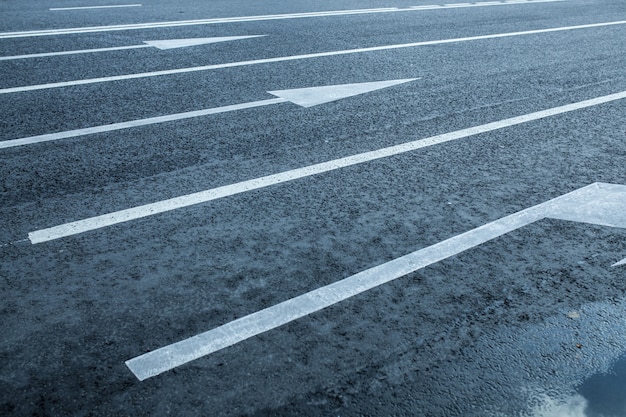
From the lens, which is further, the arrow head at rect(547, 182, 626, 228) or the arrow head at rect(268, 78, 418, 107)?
the arrow head at rect(268, 78, 418, 107)

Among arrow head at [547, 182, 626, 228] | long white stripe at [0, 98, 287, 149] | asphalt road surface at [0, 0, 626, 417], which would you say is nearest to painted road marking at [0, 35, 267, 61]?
asphalt road surface at [0, 0, 626, 417]

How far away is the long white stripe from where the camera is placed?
5602 mm

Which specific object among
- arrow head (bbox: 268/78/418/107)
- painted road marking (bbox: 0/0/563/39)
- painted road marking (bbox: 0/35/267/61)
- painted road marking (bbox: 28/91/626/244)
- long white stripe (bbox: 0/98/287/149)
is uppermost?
painted road marking (bbox: 28/91/626/244)

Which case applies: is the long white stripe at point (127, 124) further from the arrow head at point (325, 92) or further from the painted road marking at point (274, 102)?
the arrow head at point (325, 92)

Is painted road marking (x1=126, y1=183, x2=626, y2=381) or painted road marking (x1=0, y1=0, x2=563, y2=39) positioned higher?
painted road marking (x1=126, y1=183, x2=626, y2=381)

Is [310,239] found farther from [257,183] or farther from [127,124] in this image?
[127,124]

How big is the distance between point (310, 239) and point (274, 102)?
3.03 m

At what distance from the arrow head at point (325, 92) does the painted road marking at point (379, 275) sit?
292cm

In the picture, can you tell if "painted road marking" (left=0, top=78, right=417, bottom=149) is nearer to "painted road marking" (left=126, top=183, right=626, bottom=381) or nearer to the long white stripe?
the long white stripe

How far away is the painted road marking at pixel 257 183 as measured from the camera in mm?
4133

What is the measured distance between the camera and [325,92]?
724 centimetres

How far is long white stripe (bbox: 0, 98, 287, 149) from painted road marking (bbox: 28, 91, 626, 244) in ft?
5.45

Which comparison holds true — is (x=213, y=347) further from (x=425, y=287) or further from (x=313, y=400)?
(x=425, y=287)

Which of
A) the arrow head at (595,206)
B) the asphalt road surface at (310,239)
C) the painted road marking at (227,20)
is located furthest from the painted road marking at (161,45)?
the arrow head at (595,206)
